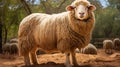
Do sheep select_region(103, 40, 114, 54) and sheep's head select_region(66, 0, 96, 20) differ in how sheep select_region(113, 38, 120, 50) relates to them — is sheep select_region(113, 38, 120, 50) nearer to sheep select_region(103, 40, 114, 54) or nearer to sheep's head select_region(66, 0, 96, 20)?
sheep select_region(103, 40, 114, 54)

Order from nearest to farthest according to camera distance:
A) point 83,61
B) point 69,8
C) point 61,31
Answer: point 69,8 → point 61,31 → point 83,61

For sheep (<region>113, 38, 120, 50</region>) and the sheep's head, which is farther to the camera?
sheep (<region>113, 38, 120, 50</region>)

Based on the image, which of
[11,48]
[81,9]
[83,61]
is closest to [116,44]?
[11,48]

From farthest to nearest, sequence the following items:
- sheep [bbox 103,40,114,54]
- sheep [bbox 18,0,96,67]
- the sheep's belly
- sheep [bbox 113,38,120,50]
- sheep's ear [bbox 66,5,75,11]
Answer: sheep [bbox 113,38,120,50]
sheep [bbox 103,40,114,54]
the sheep's belly
sheep's ear [bbox 66,5,75,11]
sheep [bbox 18,0,96,67]

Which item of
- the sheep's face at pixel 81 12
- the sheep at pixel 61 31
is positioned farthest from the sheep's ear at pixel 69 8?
the sheep's face at pixel 81 12

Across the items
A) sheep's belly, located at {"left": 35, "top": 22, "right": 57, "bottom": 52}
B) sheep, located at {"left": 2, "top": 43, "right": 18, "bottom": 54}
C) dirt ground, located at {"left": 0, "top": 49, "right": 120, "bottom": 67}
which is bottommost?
sheep, located at {"left": 2, "top": 43, "right": 18, "bottom": 54}

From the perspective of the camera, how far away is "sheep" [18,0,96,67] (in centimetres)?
903

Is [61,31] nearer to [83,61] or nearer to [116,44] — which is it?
[83,61]

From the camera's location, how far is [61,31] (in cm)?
927

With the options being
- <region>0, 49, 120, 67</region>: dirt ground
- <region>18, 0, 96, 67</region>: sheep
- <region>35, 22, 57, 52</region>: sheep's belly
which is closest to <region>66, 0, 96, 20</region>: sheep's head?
<region>18, 0, 96, 67</region>: sheep

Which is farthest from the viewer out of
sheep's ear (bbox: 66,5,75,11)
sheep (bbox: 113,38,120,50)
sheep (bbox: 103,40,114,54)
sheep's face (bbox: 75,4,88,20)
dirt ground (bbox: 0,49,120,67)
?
sheep (bbox: 113,38,120,50)

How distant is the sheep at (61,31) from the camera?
9.03 m

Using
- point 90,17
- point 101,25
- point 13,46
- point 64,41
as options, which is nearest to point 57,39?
point 64,41

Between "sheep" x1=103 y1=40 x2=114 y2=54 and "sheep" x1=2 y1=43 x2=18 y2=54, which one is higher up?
"sheep" x1=2 y1=43 x2=18 y2=54
